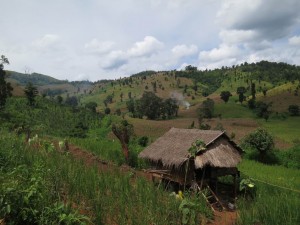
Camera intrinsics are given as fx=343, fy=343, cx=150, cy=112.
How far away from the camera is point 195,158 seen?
567 inches

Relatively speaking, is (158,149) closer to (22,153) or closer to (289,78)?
(22,153)

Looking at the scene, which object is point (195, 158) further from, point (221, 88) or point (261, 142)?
point (221, 88)

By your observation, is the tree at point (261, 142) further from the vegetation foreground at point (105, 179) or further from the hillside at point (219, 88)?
the hillside at point (219, 88)

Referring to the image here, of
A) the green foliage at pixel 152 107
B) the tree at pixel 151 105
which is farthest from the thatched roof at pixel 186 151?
the green foliage at pixel 152 107

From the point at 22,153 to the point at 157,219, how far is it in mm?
4521

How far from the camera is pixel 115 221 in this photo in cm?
650

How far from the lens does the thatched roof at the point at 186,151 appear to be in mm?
14773

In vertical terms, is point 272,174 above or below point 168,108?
below

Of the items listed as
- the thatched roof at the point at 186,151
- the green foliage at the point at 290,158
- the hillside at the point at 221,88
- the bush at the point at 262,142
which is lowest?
the green foliage at the point at 290,158

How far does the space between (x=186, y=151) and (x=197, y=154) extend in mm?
752

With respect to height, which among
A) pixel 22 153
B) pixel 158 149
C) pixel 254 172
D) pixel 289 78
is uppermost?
pixel 289 78

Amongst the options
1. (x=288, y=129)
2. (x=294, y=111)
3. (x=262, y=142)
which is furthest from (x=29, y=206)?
(x=294, y=111)

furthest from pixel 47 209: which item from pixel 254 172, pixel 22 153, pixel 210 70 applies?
pixel 210 70

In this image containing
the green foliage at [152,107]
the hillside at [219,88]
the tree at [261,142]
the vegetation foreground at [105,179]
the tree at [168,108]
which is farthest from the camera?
the hillside at [219,88]
